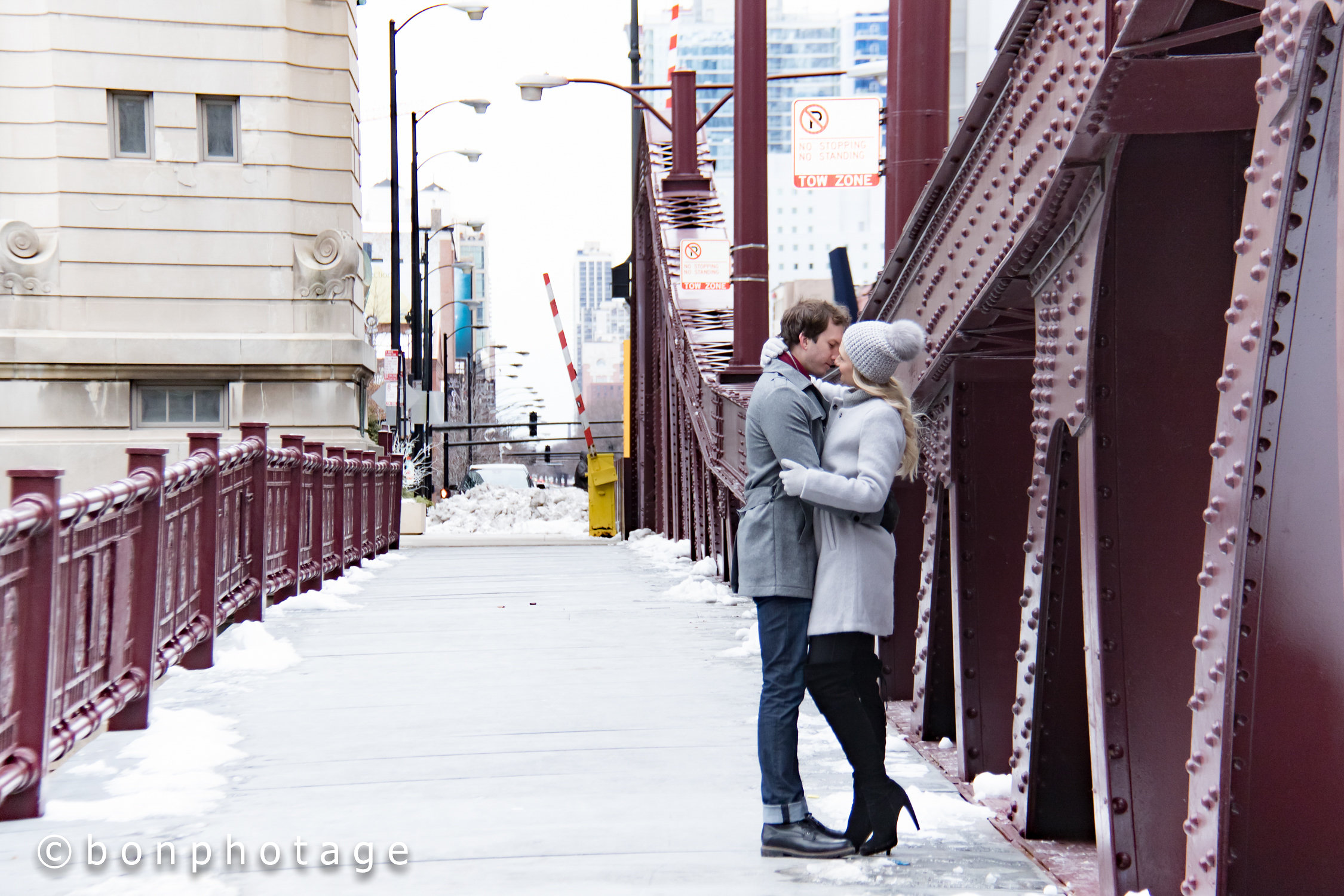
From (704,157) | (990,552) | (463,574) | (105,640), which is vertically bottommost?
(463,574)

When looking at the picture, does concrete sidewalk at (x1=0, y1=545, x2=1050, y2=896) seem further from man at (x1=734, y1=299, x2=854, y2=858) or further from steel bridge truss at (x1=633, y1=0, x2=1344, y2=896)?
steel bridge truss at (x1=633, y1=0, x2=1344, y2=896)

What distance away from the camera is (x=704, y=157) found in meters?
18.6

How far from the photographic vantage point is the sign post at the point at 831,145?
532 inches

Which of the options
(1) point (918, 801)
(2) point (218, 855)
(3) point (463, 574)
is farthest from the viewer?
(3) point (463, 574)

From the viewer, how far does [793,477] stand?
13.5ft

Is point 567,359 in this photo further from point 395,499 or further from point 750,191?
point 750,191

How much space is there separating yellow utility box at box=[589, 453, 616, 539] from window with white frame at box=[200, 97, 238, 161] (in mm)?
8299

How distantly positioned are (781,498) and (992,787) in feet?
5.08

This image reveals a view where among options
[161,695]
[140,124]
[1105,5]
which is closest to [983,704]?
[1105,5]

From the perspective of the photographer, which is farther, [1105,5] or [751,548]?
[751,548]

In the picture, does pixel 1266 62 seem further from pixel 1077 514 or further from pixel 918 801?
pixel 918 801

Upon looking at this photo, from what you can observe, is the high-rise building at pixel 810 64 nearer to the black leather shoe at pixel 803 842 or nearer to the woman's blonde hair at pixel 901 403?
the woman's blonde hair at pixel 901 403

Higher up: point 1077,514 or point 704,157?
point 704,157

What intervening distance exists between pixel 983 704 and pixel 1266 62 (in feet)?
9.89
